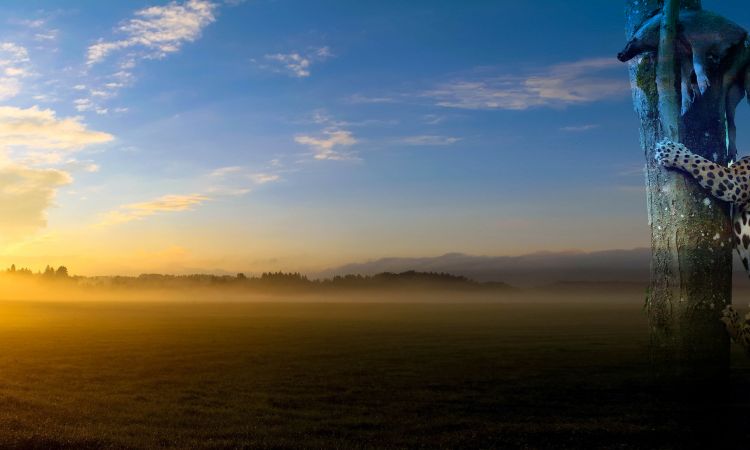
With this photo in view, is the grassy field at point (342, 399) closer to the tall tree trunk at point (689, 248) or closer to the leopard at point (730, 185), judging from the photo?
the tall tree trunk at point (689, 248)

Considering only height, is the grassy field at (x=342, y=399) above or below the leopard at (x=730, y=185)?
below

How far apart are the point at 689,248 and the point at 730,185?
2130mm

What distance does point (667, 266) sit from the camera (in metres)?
13.8

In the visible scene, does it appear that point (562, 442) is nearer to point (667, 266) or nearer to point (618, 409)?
point (618, 409)

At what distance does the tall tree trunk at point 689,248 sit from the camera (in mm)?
13336

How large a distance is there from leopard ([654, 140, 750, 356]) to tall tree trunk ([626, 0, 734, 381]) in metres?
0.51

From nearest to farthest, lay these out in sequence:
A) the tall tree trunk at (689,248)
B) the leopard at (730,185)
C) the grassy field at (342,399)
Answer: the grassy field at (342,399)
the leopard at (730,185)
the tall tree trunk at (689,248)

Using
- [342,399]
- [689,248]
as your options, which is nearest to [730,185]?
[689,248]

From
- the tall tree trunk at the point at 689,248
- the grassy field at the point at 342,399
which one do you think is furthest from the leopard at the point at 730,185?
the grassy field at the point at 342,399

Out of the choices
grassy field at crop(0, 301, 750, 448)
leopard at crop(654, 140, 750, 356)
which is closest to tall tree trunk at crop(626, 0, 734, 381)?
leopard at crop(654, 140, 750, 356)

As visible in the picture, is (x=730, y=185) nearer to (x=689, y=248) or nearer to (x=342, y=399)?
(x=689, y=248)

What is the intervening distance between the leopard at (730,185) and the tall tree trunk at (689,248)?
1.67ft

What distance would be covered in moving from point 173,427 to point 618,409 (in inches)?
355

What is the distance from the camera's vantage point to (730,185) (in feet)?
38.4
